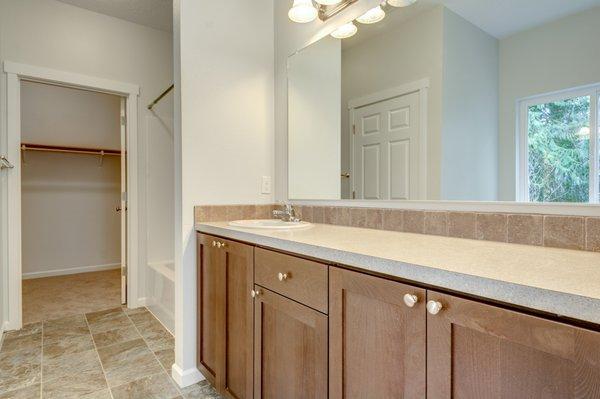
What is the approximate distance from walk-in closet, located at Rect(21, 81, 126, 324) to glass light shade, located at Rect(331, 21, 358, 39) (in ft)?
9.15

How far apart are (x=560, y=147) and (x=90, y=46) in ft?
10.9

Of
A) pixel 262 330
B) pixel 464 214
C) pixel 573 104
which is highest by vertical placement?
pixel 573 104

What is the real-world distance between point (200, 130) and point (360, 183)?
918 millimetres

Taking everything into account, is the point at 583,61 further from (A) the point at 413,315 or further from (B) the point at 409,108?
(A) the point at 413,315

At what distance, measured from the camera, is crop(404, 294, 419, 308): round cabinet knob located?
0.75m

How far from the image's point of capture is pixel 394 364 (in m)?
0.81

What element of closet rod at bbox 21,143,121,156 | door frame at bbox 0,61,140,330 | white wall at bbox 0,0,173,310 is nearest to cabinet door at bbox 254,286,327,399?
white wall at bbox 0,0,173,310

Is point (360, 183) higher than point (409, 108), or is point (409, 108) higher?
point (409, 108)

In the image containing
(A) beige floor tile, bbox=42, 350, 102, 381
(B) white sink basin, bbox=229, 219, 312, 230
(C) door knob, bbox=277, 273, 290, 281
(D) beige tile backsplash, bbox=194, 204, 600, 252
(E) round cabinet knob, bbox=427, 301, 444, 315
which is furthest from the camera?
(A) beige floor tile, bbox=42, 350, 102, 381

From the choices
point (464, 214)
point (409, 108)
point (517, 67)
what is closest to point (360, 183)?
point (409, 108)

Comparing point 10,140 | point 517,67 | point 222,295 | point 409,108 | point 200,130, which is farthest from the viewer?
point 10,140

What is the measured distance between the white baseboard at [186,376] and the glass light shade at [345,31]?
194 cm

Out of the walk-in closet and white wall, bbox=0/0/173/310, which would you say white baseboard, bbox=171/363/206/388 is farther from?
the walk-in closet

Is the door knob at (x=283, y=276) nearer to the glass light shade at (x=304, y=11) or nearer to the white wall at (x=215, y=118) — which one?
the white wall at (x=215, y=118)
